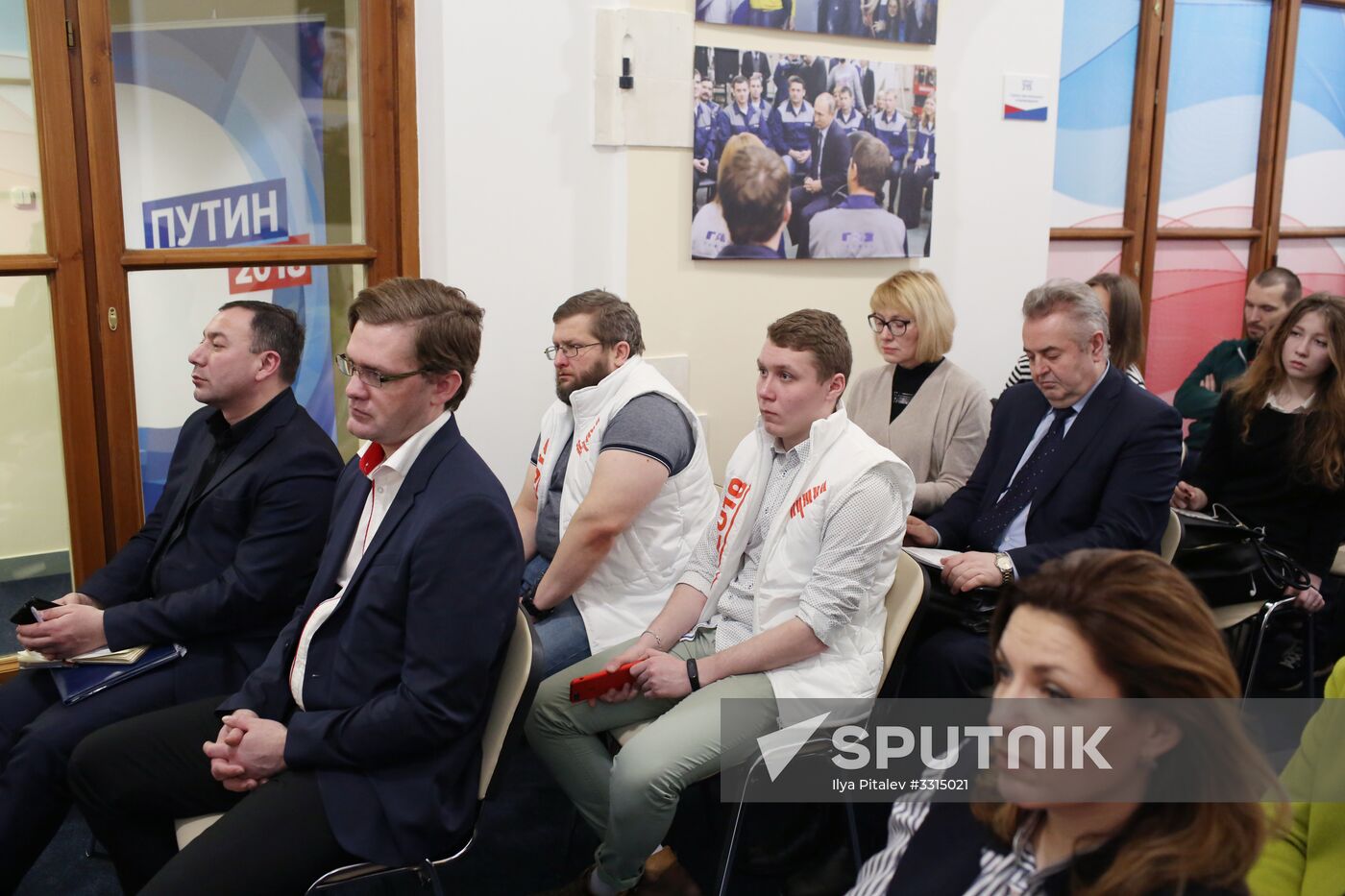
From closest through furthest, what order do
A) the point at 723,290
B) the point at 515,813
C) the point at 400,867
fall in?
the point at 400,867
the point at 515,813
the point at 723,290

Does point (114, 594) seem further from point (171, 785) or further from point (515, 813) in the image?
point (515, 813)

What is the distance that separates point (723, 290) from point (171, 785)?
2404 millimetres

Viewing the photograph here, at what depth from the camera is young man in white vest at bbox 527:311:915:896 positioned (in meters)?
2.25

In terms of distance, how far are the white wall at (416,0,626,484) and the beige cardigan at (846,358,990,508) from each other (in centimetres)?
105

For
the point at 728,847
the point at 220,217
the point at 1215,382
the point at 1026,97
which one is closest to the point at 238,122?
the point at 220,217

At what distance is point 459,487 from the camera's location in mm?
1946

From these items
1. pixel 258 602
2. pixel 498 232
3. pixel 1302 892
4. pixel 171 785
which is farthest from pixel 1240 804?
pixel 498 232

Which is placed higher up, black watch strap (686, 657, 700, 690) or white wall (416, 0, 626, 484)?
white wall (416, 0, 626, 484)

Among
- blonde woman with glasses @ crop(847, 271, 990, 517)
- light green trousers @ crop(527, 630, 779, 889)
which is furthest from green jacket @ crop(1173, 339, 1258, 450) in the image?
light green trousers @ crop(527, 630, 779, 889)

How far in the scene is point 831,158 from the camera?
3.92m

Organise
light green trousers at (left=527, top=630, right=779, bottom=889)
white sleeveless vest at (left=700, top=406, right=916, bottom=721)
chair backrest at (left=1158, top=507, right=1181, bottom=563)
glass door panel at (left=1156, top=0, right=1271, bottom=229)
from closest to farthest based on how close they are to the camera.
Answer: light green trousers at (left=527, top=630, right=779, bottom=889) < white sleeveless vest at (left=700, top=406, right=916, bottom=721) < chair backrest at (left=1158, top=507, right=1181, bottom=563) < glass door panel at (left=1156, top=0, right=1271, bottom=229)

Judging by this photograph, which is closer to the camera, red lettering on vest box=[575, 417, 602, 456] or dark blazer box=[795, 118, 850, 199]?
red lettering on vest box=[575, 417, 602, 456]

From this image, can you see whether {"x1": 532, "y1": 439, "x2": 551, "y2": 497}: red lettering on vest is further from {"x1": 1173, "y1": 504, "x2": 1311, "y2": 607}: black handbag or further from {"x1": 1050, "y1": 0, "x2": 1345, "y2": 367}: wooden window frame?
{"x1": 1050, "y1": 0, "x2": 1345, "y2": 367}: wooden window frame

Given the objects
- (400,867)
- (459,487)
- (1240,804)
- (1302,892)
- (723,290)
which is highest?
(723,290)
